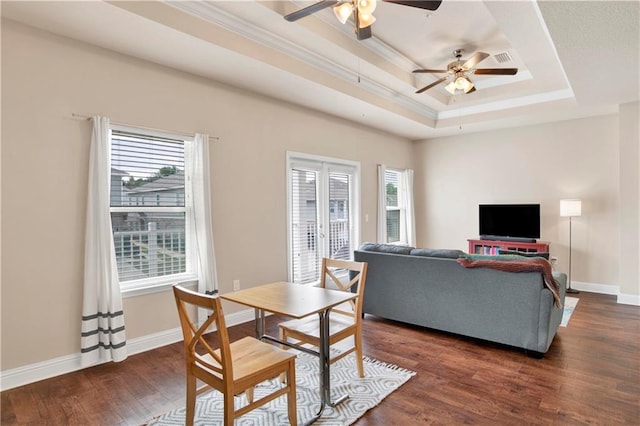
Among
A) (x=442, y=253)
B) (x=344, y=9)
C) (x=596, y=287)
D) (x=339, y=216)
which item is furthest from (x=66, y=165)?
(x=596, y=287)

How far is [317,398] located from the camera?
242cm

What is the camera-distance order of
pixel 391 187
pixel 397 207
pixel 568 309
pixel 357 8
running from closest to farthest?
pixel 357 8 < pixel 568 309 < pixel 391 187 < pixel 397 207

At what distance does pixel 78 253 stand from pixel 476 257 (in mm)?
3533

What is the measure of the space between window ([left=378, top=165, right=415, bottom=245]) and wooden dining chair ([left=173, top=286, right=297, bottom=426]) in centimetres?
490

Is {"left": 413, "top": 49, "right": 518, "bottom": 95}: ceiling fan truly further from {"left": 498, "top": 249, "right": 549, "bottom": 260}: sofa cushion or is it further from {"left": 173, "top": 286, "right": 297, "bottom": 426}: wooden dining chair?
{"left": 173, "top": 286, "right": 297, "bottom": 426}: wooden dining chair

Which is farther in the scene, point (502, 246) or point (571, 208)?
point (502, 246)

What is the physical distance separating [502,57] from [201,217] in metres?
4.01

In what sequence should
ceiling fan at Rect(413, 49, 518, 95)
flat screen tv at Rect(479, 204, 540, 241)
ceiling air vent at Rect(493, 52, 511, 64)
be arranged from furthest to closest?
flat screen tv at Rect(479, 204, 540, 241)
ceiling air vent at Rect(493, 52, 511, 64)
ceiling fan at Rect(413, 49, 518, 95)

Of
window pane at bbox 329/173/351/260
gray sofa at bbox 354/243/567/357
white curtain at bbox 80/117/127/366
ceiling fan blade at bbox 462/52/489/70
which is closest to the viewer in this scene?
white curtain at bbox 80/117/127/366

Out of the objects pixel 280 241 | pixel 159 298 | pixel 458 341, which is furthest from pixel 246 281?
pixel 458 341

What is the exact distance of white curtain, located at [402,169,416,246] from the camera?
22.9ft

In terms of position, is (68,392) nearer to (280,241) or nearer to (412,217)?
(280,241)

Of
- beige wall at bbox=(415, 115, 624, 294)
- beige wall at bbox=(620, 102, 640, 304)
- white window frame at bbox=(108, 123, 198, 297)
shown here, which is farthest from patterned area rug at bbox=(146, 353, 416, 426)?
beige wall at bbox=(415, 115, 624, 294)

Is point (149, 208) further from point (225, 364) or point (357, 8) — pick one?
point (357, 8)
